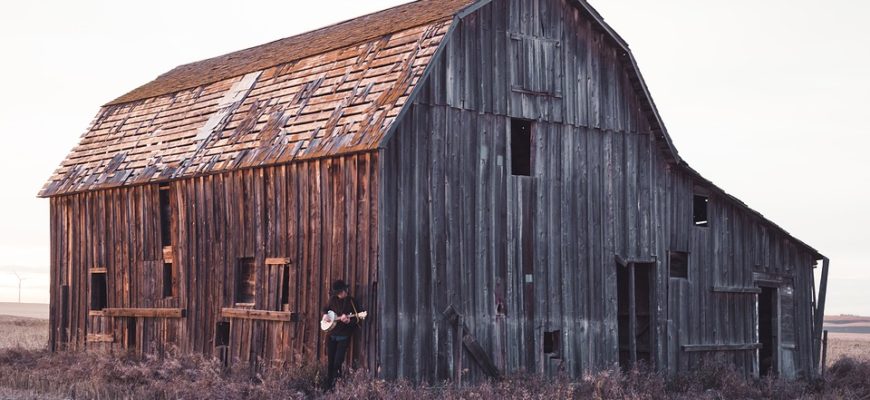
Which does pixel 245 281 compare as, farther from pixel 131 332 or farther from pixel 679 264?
pixel 679 264

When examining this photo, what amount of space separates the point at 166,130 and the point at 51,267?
18.1 feet

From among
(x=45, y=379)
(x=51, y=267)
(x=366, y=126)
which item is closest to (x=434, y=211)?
(x=366, y=126)

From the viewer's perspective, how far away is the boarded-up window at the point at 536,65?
2211 cm

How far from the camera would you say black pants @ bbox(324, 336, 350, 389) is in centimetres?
1980

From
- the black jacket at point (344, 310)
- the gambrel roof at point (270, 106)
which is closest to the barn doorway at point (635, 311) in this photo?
the black jacket at point (344, 310)

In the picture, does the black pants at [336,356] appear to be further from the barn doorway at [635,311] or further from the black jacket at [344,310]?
the barn doorway at [635,311]

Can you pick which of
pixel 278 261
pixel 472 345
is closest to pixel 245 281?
pixel 278 261

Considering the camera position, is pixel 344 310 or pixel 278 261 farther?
pixel 278 261

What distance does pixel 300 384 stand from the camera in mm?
20047

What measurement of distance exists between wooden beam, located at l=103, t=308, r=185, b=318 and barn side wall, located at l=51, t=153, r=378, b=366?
13 cm

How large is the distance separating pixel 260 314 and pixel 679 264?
9.02 meters

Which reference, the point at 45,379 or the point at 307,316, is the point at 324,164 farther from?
the point at 45,379

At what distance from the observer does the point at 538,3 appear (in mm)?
22484

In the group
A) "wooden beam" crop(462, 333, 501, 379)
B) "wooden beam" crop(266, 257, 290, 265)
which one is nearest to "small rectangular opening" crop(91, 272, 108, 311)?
"wooden beam" crop(266, 257, 290, 265)
